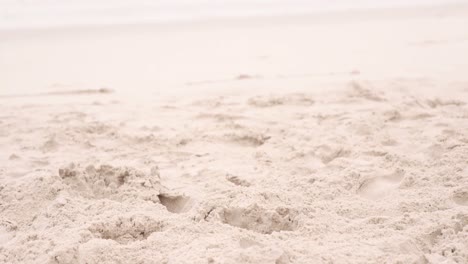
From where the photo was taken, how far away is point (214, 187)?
229cm

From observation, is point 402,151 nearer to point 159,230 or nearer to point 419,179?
point 419,179

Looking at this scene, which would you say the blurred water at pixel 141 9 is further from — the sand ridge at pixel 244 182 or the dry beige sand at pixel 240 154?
the sand ridge at pixel 244 182

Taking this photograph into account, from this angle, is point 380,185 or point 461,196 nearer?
point 461,196

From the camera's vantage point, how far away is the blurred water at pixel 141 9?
23.0 feet

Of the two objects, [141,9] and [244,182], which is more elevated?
[141,9]

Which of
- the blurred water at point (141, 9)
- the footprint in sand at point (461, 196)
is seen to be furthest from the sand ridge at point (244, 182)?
the blurred water at point (141, 9)

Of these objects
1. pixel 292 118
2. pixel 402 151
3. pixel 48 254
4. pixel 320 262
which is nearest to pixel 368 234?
pixel 320 262

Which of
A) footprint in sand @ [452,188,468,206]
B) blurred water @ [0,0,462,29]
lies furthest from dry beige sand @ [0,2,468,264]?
blurred water @ [0,0,462,29]

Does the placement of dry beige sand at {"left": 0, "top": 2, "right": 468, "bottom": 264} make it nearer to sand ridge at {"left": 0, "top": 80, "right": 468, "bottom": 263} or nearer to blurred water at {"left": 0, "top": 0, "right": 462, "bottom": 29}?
sand ridge at {"left": 0, "top": 80, "right": 468, "bottom": 263}

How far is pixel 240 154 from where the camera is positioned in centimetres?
271

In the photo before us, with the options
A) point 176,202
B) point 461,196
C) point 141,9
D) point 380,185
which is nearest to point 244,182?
point 176,202

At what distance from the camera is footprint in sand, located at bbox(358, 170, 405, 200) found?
221 centimetres

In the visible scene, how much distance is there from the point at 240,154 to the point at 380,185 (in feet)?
Result: 2.53

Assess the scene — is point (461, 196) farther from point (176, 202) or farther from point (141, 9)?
point (141, 9)
